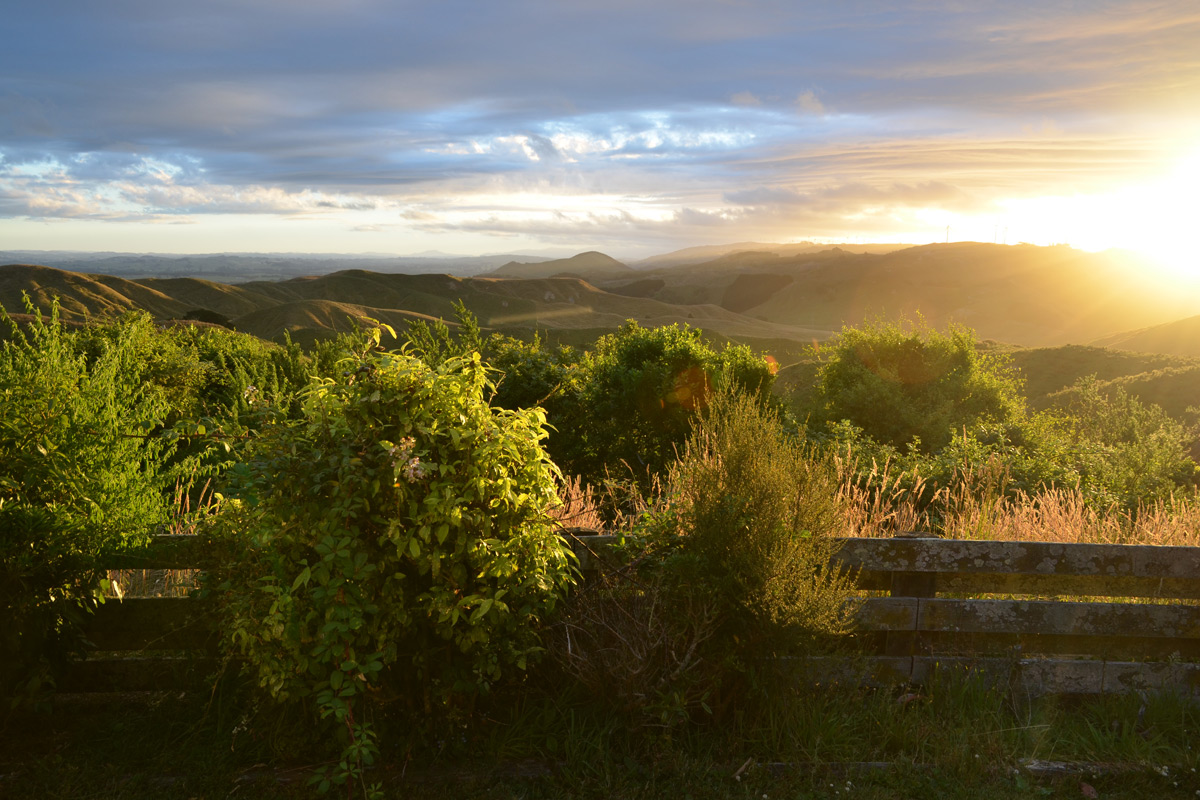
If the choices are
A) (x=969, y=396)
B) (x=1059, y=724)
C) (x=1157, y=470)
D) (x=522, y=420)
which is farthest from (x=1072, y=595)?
(x=969, y=396)

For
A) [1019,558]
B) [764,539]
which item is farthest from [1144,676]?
[764,539]

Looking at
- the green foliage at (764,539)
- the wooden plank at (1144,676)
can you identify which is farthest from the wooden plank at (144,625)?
the wooden plank at (1144,676)

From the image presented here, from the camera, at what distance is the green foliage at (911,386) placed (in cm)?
1605

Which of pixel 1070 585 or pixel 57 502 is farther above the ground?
pixel 57 502

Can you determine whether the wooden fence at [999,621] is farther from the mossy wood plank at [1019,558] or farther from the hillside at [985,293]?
the hillside at [985,293]

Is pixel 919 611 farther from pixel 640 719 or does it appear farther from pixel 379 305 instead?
pixel 379 305

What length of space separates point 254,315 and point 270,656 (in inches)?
3040

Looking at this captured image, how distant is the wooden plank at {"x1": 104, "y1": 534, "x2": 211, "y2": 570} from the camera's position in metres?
4.01

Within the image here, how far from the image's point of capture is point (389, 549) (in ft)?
11.4

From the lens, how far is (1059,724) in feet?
13.9

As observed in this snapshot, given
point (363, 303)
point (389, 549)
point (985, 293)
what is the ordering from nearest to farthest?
point (389, 549)
point (363, 303)
point (985, 293)

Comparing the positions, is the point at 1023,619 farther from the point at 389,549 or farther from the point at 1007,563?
the point at 389,549

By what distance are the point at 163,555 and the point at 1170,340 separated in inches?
2240

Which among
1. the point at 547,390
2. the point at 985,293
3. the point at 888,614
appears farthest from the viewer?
the point at 985,293
